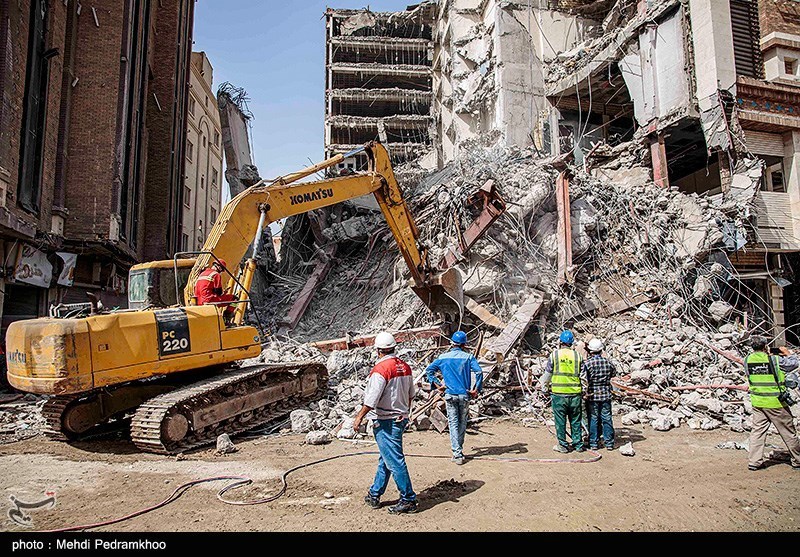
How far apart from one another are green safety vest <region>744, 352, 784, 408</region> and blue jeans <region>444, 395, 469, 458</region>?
10.7ft

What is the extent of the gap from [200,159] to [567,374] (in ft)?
88.7

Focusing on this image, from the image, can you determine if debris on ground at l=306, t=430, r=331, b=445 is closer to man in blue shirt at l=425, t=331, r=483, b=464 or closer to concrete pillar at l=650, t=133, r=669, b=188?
man in blue shirt at l=425, t=331, r=483, b=464

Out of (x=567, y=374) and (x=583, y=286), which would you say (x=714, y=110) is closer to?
(x=583, y=286)

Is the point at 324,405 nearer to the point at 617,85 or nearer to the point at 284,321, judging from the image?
the point at 284,321

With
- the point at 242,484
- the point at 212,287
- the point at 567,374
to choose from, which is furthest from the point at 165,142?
the point at 567,374

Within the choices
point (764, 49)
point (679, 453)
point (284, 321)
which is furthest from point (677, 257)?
point (284, 321)

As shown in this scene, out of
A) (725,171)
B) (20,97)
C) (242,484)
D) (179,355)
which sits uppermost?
(20,97)

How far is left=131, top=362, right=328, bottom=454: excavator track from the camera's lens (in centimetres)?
603

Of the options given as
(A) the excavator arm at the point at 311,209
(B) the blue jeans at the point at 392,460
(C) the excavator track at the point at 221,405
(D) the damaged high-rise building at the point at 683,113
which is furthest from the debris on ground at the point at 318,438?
(D) the damaged high-rise building at the point at 683,113

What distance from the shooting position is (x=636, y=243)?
12.3 metres

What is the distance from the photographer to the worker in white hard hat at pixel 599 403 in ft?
21.0

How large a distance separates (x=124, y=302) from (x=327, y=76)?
2729cm

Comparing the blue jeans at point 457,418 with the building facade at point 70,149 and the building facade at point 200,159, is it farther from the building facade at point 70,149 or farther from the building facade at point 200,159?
the building facade at point 200,159

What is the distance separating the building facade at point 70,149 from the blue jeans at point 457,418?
885 centimetres
